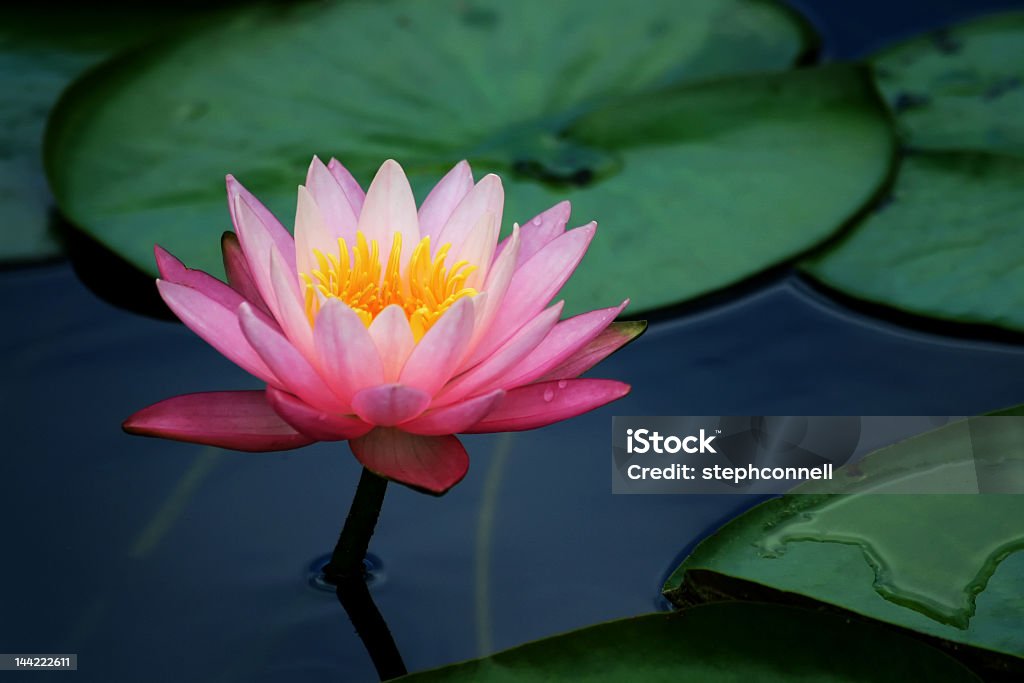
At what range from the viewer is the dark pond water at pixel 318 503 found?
5.46 feet

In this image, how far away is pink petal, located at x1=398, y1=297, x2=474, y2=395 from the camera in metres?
1.34

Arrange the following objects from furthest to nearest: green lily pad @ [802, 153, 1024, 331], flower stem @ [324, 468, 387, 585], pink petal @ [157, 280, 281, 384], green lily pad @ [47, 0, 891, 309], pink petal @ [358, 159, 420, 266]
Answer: green lily pad @ [47, 0, 891, 309] < green lily pad @ [802, 153, 1024, 331] < pink petal @ [358, 159, 420, 266] < flower stem @ [324, 468, 387, 585] < pink petal @ [157, 280, 281, 384]

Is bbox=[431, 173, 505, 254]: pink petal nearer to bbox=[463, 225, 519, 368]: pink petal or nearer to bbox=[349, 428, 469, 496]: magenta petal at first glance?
bbox=[463, 225, 519, 368]: pink petal

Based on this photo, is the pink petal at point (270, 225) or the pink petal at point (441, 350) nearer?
the pink petal at point (441, 350)

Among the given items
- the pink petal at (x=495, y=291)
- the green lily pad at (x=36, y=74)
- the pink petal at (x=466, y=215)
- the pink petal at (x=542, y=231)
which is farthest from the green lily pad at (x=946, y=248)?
the green lily pad at (x=36, y=74)

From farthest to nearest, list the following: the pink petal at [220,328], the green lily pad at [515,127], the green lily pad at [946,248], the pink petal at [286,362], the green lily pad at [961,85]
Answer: the green lily pad at [961,85] < the green lily pad at [515,127] < the green lily pad at [946,248] < the pink petal at [220,328] < the pink petal at [286,362]

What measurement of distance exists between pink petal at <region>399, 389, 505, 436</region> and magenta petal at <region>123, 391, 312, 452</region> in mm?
161

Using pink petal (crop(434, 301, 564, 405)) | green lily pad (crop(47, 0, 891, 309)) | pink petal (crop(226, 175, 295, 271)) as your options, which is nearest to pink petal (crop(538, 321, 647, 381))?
pink petal (crop(434, 301, 564, 405))

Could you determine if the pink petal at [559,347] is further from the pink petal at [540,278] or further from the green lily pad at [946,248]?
the green lily pad at [946,248]

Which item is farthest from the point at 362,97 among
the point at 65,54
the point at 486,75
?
the point at 65,54

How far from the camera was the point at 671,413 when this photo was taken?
6.91 feet

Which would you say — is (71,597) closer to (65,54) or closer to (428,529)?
(428,529)

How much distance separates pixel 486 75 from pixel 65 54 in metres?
1.26

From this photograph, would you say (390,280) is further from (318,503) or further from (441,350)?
(318,503)
